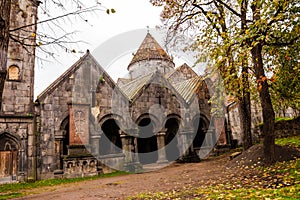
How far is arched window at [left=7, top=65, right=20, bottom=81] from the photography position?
39.9ft

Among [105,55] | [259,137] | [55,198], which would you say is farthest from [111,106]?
[259,137]

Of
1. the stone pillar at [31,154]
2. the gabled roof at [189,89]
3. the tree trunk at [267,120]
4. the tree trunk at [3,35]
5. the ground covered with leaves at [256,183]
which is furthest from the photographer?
the gabled roof at [189,89]

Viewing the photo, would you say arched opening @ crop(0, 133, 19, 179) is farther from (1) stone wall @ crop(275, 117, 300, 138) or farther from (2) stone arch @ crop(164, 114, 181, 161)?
(1) stone wall @ crop(275, 117, 300, 138)

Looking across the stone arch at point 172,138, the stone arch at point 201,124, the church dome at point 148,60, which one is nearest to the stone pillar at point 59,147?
the stone arch at point 172,138

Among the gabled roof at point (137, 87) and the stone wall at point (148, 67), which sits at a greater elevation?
the stone wall at point (148, 67)

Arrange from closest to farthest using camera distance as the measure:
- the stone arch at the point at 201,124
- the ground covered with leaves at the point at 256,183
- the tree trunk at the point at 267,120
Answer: the ground covered with leaves at the point at 256,183
the tree trunk at the point at 267,120
the stone arch at the point at 201,124

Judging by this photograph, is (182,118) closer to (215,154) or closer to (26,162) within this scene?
(215,154)

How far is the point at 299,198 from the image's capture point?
147 inches

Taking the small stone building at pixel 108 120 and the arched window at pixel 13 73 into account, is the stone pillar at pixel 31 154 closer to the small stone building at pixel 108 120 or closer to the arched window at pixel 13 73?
the small stone building at pixel 108 120

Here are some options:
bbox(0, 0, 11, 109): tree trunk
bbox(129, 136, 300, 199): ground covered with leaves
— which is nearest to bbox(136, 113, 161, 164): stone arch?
bbox(129, 136, 300, 199): ground covered with leaves

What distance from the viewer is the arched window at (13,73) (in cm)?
1217

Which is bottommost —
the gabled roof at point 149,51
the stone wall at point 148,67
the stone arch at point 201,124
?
the stone arch at point 201,124

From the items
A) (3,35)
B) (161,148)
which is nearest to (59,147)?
(161,148)

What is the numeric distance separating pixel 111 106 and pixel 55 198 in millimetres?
7322
